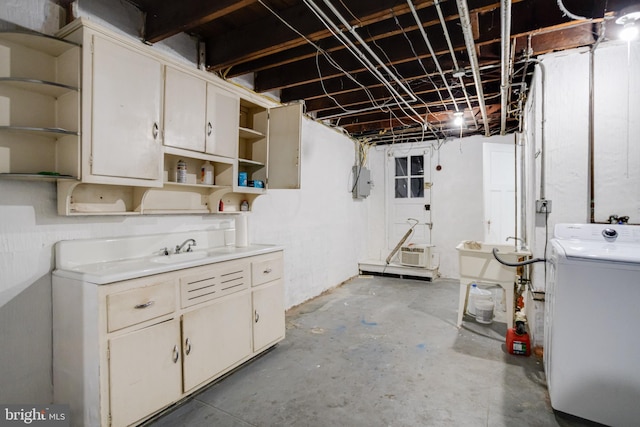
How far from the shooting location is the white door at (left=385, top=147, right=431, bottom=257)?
5648 mm

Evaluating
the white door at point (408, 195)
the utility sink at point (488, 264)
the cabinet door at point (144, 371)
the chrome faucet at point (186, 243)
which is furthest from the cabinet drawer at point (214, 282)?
the white door at point (408, 195)

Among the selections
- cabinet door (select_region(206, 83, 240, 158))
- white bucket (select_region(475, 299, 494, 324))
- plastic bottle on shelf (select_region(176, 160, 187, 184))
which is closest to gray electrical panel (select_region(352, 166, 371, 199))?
white bucket (select_region(475, 299, 494, 324))

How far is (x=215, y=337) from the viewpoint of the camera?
2.16 m

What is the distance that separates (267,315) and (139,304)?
3.70ft

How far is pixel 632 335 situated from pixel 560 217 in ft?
3.71

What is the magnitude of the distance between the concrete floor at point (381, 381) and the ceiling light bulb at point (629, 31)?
250 centimetres

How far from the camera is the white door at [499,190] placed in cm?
476

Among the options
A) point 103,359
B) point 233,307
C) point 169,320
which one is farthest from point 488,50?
point 103,359

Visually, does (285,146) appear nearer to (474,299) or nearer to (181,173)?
(181,173)

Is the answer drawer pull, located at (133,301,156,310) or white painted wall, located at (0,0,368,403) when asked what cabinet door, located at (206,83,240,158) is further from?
drawer pull, located at (133,301,156,310)

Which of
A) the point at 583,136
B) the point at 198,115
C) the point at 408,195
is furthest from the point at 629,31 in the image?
the point at 408,195

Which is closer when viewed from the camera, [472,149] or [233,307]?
[233,307]

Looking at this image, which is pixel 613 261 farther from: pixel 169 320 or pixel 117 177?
pixel 117 177

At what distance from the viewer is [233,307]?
231 centimetres
